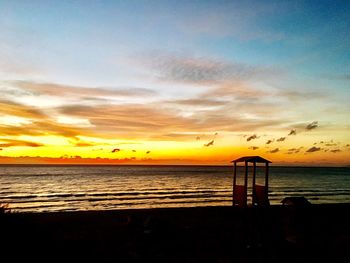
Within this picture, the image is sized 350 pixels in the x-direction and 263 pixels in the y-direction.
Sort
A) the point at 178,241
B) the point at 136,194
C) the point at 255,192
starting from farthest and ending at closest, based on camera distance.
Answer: the point at 136,194 → the point at 255,192 → the point at 178,241

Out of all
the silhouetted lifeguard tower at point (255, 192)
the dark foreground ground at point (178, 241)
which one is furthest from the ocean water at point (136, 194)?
the dark foreground ground at point (178, 241)

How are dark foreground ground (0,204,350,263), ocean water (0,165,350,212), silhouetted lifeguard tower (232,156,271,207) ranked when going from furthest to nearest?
ocean water (0,165,350,212) → silhouetted lifeguard tower (232,156,271,207) → dark foreground ground (0,204,350,263)

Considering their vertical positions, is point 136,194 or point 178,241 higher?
point 178,241

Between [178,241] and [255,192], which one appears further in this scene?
[255,192]

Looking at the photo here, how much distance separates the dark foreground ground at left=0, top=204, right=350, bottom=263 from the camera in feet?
33.0

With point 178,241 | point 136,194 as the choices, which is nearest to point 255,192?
point 178,241

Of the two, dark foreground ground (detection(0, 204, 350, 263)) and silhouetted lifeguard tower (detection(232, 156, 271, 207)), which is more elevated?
silhouetted lifeguard tower (detection(232, 156, 271, 207))

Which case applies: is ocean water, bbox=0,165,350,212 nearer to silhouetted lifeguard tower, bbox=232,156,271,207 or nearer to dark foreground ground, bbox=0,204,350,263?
silhouetted lifeguard tower, bbox=232,156,271,207

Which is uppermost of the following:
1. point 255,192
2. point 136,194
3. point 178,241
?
point 255,192

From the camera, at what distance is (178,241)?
40.9 feet

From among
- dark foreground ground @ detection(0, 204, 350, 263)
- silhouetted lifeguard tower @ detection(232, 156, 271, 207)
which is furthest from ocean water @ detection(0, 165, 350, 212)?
dark foreground ground @ detection(0, 204, 350, 263)

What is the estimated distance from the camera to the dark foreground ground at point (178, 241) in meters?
10.0

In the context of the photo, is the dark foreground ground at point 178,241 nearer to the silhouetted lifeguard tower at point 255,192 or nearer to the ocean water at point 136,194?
the silhouetted lifeguard tower at point 255,192

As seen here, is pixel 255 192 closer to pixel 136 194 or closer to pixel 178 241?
pixel 178 241
